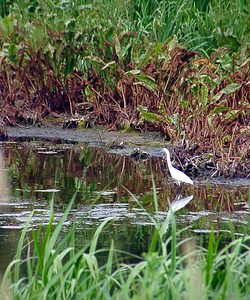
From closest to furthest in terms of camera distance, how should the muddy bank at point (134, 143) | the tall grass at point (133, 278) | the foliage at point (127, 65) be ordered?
1. the tall grass at point (133, 278)
2. the muddy bank at point (134, 143)
3. the foliage at point (127, 65)

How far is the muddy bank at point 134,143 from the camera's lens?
809cm

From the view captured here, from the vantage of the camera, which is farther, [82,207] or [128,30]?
[128,30]

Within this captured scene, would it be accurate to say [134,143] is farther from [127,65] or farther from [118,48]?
[118,48]

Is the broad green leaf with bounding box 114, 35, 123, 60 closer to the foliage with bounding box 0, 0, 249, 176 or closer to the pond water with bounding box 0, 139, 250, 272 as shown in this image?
the foliage with bounding box 0, 0, 249, 176

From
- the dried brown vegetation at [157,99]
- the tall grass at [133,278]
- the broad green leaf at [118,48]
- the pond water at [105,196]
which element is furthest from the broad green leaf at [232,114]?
the tall grass at [133,278]

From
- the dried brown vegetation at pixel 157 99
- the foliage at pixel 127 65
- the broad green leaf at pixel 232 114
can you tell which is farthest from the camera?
the foliage at pixel 127 65

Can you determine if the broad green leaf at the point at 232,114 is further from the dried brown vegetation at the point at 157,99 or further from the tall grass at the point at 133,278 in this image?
the tall grass at the point at 133,278

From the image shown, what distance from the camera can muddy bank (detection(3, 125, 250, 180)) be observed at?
8.09 meters

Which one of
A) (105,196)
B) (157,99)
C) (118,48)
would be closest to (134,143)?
(157,99)

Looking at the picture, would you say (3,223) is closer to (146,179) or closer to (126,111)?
(146,179)

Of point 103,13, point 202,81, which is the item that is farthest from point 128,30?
point 202,81

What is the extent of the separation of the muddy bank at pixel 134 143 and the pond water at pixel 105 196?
107 mm

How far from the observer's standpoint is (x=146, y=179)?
8.22 metres

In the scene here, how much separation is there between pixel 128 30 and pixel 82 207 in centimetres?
488
